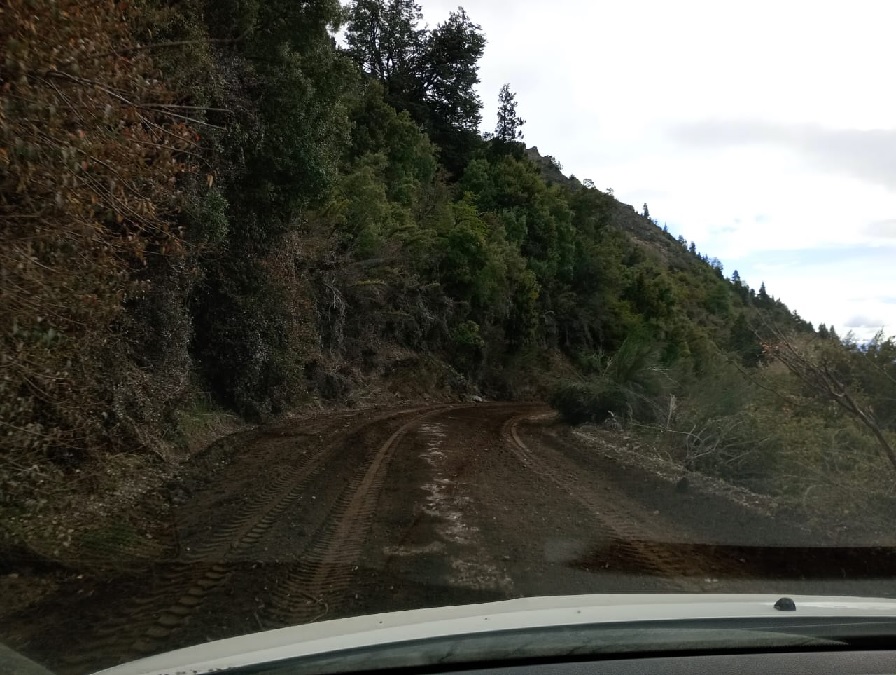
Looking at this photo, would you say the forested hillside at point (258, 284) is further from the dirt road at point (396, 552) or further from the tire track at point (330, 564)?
the tire track at point (330, 564)

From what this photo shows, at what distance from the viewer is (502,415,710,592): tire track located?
678 centimetres

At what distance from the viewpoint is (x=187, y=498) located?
9719 mm

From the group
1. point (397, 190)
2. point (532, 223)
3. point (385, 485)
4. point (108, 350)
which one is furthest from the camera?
point (532, 223)

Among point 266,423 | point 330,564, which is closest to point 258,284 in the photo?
point 266,423

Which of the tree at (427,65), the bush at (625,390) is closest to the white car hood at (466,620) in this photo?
the bush at (625,390)

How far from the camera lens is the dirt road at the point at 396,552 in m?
5.32

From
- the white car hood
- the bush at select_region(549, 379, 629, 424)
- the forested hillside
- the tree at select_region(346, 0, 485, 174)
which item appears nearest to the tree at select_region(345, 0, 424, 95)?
the tree at select_region(346, 0, 485, 174)

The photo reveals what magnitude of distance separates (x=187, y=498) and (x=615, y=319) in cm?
4944

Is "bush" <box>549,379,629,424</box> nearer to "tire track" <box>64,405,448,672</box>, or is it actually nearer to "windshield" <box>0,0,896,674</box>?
"windshield" <box>0,0,896,674</box>

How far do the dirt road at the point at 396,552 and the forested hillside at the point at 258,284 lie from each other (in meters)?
1.70

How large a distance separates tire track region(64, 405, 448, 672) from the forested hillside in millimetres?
1984

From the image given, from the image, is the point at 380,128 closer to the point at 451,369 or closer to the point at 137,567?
the point at 451,369

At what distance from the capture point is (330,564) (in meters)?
6.65

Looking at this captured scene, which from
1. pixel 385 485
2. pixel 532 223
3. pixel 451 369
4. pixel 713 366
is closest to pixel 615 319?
pixel 532 223
